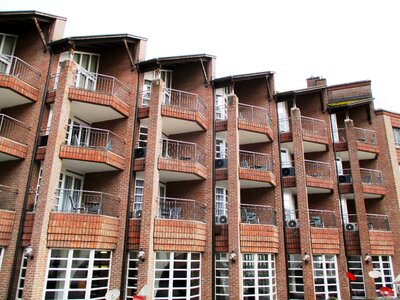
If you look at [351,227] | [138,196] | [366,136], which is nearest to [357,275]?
[351,227]

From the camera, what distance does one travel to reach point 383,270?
19828 mm

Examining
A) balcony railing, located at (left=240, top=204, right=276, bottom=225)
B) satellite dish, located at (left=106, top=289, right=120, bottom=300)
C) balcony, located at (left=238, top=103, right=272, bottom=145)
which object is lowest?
satellite dish, located at (left=106, top=289, right=120, bottom=300)

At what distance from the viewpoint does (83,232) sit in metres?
13.4

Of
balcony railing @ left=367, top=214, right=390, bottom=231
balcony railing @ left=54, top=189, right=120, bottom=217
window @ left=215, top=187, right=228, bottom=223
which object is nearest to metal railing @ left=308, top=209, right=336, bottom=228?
balcony railing @ left=367, top=214, right=390, bottom=231

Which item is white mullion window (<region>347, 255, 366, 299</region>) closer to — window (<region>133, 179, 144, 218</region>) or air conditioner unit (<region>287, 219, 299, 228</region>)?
air conditioner unit (<region>287, 219, 299, 228</region>)

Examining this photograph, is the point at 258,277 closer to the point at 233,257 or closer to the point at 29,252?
the point at 233,257

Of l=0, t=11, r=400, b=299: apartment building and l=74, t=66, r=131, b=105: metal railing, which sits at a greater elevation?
l=74, t=66, r=131, b=105: metal railing

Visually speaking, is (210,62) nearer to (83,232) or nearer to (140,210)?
(140,210)

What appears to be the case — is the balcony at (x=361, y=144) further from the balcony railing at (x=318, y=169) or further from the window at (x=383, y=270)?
the window at (x=383, y=270)

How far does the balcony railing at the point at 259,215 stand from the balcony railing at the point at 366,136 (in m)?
9.49

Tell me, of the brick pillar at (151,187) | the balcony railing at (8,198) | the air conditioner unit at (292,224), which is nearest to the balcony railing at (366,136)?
the air conditioner unit at (292,224)

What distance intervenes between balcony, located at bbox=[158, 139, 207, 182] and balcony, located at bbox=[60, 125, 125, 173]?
219 centimetres

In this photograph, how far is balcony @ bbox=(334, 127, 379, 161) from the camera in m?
22.4

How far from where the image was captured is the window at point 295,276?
709 inches
